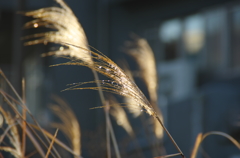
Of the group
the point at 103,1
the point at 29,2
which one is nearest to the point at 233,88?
the point at 103,1

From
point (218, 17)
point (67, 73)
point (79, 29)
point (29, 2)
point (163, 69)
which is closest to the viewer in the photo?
point (79, 29)

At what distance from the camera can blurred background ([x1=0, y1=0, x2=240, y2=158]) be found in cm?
441

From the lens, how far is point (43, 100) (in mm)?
Result: 4273

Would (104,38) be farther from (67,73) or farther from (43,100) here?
(43,100)

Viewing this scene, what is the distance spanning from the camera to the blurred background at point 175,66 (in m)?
4.41

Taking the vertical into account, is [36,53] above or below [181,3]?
below

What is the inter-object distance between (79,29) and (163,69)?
4558 millimetres

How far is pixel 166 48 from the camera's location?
5.48 meters

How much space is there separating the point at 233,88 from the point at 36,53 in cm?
280

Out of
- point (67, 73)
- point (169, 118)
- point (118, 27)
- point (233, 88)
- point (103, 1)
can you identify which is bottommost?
point (169, 118)

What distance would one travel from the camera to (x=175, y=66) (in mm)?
5426

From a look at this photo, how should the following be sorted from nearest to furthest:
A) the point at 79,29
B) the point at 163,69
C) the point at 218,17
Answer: the point at 79,29, the point at 218,17, the point at 163,69

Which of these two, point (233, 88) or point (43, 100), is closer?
point (43, 100)

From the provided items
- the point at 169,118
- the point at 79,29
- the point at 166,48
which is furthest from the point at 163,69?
the point at 79,29
